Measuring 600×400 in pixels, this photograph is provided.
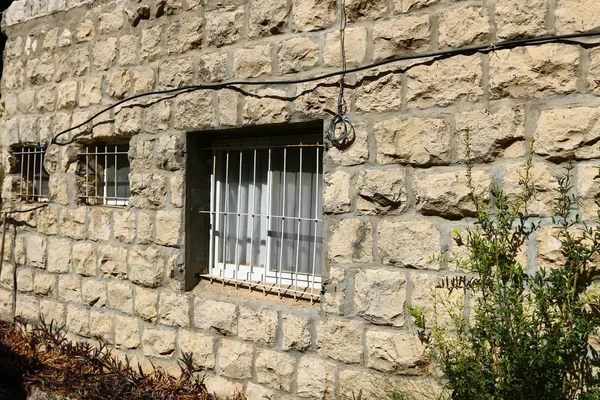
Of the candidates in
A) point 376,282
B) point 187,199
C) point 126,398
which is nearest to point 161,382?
point 126,398

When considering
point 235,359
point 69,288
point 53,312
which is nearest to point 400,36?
point 235,359

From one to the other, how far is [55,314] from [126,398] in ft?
4.51

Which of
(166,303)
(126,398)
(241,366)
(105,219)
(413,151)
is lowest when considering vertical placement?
(126,398)

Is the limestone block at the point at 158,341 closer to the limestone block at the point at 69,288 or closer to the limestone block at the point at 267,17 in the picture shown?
the limestone block at the point at 69,288

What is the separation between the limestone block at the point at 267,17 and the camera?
3.32m

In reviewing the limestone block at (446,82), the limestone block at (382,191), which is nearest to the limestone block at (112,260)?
the limestone block at (382,191)

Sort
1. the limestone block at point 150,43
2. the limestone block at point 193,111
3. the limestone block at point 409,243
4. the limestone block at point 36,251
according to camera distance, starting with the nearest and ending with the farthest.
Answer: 1. the limestone block at point 409,243
2. the limestone block at point 193,111
3. the limestone block at point 150,43
4. the limestone block at point 36,251

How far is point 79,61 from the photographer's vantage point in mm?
4484

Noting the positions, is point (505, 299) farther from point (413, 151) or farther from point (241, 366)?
point (241, 366)

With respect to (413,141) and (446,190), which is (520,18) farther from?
(446,190)

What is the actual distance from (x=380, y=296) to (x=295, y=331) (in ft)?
1.91

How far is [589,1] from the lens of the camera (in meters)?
2.45

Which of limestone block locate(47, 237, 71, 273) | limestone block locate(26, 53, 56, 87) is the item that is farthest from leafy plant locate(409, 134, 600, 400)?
limestone block locate(26, 53, 56, 87)

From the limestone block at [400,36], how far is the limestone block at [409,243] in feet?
2.93
